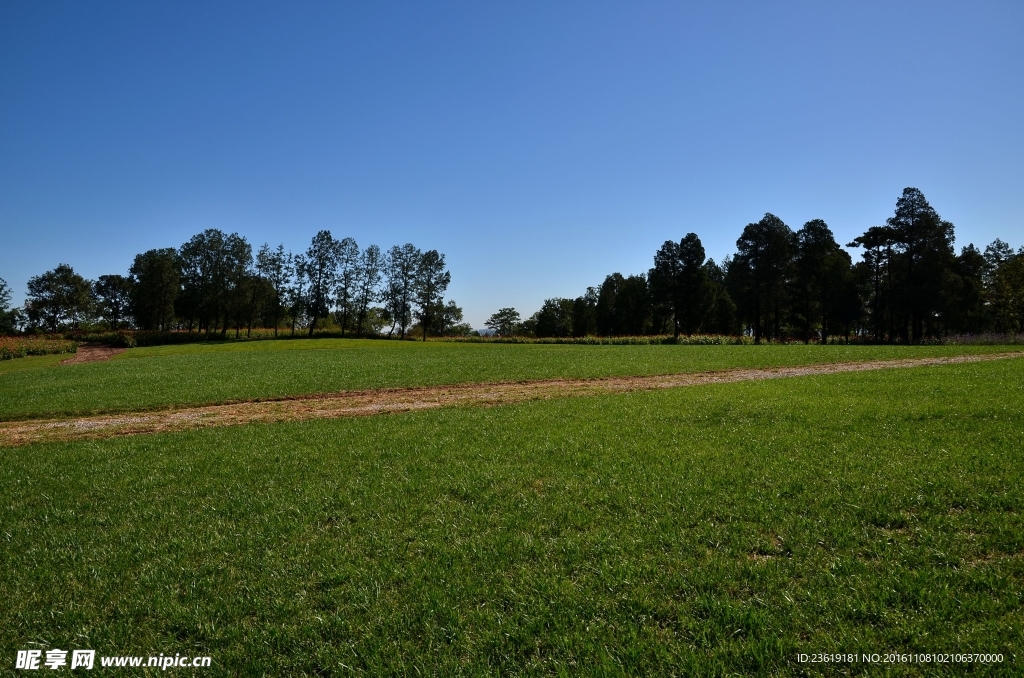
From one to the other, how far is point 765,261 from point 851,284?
16767mm

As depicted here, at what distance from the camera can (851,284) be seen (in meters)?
68.8

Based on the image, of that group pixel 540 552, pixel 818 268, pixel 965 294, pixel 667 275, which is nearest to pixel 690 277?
pixel 667 275

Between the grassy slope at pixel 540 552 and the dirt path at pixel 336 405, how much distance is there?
4562 millimetres

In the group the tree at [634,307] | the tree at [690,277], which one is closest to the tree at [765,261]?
the tree at [690,277]

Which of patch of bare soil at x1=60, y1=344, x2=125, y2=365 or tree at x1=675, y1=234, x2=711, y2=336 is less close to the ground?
tree at x1=675, y1=234, x2=711, y2=336

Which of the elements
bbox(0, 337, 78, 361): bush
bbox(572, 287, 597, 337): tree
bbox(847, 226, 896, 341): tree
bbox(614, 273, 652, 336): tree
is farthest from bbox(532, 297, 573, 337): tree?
bbox(0, 337, 78, 361): bush

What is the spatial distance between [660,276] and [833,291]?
23.1m

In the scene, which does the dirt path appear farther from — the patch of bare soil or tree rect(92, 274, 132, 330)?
tree rect(92, 274, 132, 330)

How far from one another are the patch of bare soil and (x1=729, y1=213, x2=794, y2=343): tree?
7595cm

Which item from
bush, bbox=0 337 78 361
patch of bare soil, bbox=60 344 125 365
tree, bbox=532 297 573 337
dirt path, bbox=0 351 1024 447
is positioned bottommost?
dirt path, bbox=0 351 1024 447

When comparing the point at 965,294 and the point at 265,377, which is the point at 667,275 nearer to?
the point at 965,294

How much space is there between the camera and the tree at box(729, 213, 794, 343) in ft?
205

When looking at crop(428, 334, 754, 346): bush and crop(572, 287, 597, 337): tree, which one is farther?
crop(572, 287, 597, 337): tree

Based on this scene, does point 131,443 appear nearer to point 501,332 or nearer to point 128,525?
point 128,525
